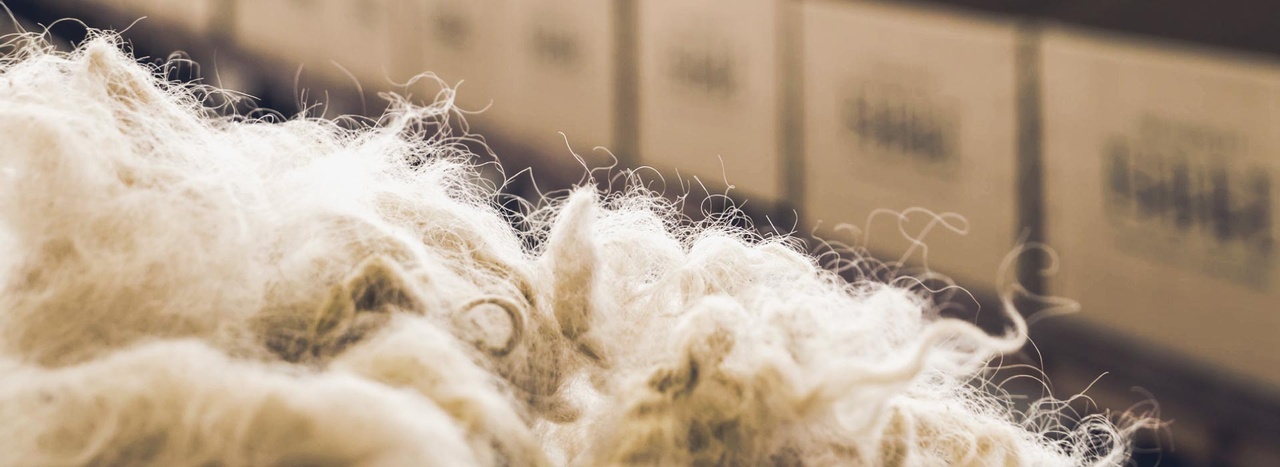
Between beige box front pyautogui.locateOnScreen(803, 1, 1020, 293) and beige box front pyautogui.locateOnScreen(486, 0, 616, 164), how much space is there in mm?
618

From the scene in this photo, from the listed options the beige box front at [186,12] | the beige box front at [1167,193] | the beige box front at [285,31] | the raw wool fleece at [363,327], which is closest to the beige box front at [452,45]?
the beige box front at [285,31]

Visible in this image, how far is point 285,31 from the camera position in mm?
3400

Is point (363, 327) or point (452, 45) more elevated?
point (363, 327)

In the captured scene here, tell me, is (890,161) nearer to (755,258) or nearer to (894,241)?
(894,241)

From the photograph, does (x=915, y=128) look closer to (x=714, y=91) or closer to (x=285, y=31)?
(x=714, y=91)

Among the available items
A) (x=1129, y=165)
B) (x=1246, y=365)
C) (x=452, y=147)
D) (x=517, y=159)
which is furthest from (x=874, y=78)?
(x=452, y=147)

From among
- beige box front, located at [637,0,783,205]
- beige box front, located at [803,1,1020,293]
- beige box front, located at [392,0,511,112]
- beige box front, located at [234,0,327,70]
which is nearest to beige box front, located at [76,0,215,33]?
beige box front, located at [234,0,327,70]

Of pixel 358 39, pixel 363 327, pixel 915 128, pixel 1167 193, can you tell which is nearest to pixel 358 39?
pixel 358 39

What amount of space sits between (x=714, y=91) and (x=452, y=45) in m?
0.93

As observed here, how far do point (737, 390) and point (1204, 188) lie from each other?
5.31 feet

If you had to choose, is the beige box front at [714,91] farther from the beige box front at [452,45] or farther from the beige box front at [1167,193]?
the beige box front at [1167,193]

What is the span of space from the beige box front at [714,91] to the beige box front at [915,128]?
0.11m

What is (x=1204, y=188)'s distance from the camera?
174cm

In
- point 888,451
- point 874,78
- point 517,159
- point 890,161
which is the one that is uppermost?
point 888,451
